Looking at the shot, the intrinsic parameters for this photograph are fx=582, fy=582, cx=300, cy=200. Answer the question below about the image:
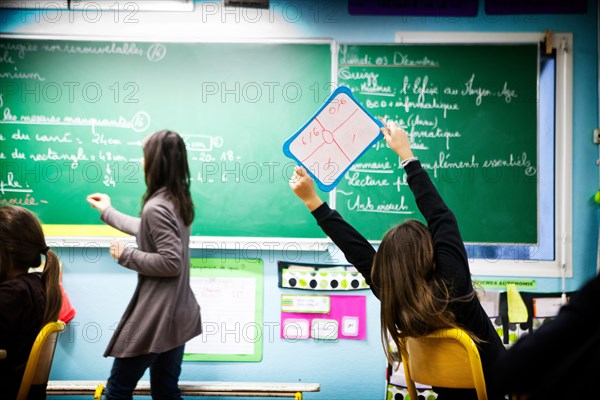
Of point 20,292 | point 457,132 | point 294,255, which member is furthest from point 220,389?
point 457,132

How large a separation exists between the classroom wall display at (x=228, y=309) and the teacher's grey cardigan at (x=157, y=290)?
0.71 metres

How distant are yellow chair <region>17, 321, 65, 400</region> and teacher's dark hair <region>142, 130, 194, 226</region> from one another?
637 millimetres

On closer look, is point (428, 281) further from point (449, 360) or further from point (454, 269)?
point (449, 360)

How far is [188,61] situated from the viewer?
3.00 m

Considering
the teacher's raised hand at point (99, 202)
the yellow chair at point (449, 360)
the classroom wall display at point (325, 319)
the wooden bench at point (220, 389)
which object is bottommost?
the wooden bench at point (220, 389)

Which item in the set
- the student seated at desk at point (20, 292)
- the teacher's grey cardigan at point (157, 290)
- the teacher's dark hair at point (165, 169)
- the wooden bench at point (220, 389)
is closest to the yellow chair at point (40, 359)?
the student seated at desk at point (20, 292)

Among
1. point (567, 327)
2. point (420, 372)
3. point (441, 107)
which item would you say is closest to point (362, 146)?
point (420, 372)

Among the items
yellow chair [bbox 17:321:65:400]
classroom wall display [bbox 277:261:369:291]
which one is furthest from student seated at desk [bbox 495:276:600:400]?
classroom wall display [bbox 277:261:369:291]

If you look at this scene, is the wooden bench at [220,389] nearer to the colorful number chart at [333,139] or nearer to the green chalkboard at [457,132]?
the green chalkboard at [457,132]

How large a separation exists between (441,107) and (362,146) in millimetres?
1249

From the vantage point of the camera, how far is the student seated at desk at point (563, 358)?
86 centimetres

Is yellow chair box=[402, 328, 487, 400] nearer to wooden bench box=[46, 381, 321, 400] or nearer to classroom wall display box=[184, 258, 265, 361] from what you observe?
wooden bench box=[46, 381, 321, 400]

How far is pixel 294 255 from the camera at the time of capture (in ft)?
9.76

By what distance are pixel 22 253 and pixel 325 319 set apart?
1.55 meters
